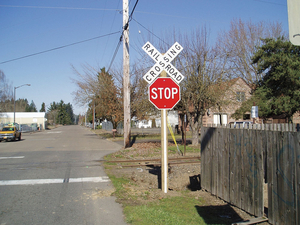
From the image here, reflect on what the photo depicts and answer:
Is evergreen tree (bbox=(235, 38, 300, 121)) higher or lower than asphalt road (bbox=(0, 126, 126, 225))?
higher

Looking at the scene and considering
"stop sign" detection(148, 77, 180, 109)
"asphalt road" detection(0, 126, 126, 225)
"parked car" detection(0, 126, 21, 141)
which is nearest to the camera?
"asphalt road" detection(0, 126, 126, 225)

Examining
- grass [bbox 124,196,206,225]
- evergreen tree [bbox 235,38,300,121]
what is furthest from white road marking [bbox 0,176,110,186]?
evergreen tree [bbox 235,38,300,121]

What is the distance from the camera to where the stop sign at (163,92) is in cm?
651

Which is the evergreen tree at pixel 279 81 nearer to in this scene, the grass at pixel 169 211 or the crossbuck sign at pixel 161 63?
the crossbuck sign at pixel 161 63

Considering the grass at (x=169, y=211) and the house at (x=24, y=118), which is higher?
the house at (x=24, y=118)

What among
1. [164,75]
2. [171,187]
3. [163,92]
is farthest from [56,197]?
[164,75]

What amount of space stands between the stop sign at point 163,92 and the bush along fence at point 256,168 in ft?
4.38

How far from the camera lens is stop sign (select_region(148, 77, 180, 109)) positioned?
6512 millimetres

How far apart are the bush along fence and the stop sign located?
1.34 meters

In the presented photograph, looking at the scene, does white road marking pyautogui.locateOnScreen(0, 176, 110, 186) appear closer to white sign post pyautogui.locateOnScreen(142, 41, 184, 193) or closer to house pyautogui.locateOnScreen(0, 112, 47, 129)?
white sign post pyautogui.locateOnScreen(142, 41, 184, 193)

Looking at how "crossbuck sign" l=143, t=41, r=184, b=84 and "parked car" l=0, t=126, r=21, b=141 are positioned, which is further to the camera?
"parked car" l=0, t=126, r=21, b=141

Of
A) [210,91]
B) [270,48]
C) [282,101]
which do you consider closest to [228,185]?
[210,91]

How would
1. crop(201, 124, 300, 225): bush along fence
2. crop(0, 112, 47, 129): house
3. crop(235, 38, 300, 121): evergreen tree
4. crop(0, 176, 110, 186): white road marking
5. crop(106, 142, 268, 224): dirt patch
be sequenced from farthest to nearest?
crop(0, 112, 47, 129): house
crop(235, 38, 300, 121): evergreen tree
crop(0, 176, 110, 186): white road marking
crop(106, 142, 268, 224): dirt patch
crop(201, 124, 300, 225): bush along fence

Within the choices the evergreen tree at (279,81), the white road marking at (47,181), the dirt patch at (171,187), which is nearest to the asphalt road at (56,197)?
the white road marking at (47,181)
